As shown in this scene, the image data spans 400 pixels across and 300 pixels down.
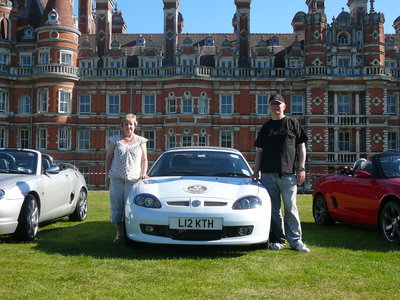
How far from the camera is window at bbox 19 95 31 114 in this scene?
127ft

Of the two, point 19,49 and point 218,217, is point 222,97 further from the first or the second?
point 218,217

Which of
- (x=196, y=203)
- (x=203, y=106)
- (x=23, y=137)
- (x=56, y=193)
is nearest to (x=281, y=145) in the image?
(x=196, y=203)

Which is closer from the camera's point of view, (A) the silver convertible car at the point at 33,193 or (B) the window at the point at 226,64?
(A) the silver convertible car at the point at 33,193

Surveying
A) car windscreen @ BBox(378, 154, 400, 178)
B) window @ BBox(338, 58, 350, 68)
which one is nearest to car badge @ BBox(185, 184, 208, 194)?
car windscreen @ BBox(378, 154, 400, 178)

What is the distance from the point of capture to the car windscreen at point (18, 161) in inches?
340

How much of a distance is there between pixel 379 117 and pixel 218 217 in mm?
34271

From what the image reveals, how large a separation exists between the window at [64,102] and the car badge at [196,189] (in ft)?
108

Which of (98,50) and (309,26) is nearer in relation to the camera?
(309,26)

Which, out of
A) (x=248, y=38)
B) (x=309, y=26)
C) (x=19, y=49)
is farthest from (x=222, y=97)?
(x=19, y=49)

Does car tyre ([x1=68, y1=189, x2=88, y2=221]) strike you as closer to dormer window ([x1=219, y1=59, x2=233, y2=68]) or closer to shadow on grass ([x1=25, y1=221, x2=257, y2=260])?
shadow on grass ([x1=25, y1=221, x2=257, y2=260])

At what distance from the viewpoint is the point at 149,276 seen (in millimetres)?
5176

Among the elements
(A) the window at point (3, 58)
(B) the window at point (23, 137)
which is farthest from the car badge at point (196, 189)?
(A) the window at point (3, 58)

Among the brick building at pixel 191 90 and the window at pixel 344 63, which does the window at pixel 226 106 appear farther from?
the window at pixel 344 63

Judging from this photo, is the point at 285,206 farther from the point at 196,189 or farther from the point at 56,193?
the point at 56,193
